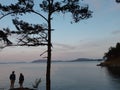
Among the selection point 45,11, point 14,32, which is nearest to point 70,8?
point 45,11

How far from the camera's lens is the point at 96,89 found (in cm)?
5716

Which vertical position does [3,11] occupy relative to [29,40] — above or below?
above

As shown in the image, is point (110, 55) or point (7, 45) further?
point (110, 55)

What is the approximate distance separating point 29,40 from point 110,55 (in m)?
172

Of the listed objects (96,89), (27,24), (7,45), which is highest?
(27,24)

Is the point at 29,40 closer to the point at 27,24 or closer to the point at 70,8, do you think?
the point at 27,24

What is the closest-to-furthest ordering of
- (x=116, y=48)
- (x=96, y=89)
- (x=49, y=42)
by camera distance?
(x=49, y=42), (x=96, y=89), (x=116, y=48)

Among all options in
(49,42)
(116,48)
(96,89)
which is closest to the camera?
(49,42)

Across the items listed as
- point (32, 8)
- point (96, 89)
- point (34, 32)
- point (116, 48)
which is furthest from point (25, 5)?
point (116, 48)

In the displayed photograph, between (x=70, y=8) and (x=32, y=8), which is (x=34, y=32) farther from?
(x=70, y=8)

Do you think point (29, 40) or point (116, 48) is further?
point (116, 48)

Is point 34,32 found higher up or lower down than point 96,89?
higher up

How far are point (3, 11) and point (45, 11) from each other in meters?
3.56

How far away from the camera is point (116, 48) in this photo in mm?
182625
